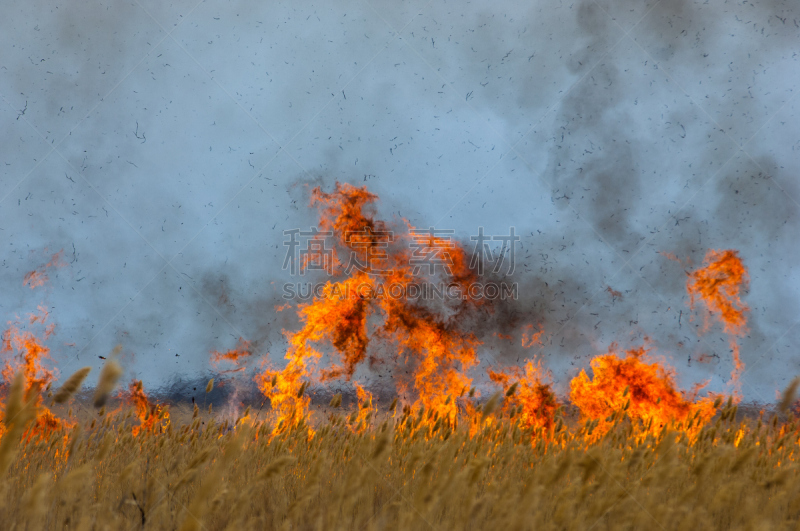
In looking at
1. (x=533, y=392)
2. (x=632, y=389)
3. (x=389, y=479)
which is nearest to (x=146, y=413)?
(x=389, y=479)

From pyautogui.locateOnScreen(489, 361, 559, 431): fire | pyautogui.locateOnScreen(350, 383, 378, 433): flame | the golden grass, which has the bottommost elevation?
the golden grass

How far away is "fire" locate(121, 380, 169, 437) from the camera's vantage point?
17.2ft

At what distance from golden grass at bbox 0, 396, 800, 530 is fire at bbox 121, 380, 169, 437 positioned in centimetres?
13

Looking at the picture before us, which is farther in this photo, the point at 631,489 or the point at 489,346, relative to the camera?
the point at 489,346

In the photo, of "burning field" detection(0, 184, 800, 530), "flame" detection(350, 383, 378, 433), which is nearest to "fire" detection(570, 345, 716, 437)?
"burning field" detection(0, 184, 800, 530)

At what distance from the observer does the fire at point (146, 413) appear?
5.25 m

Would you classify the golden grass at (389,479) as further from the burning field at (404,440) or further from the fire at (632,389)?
the fire at (632,389)

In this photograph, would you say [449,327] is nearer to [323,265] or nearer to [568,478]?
[323,265]

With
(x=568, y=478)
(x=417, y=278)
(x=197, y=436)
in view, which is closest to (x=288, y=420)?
(x=197, y=436)

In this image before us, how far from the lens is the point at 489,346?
833 cm

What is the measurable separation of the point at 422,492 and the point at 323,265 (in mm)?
6800

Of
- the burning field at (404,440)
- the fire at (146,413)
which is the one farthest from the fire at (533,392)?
the fire at (146,413)

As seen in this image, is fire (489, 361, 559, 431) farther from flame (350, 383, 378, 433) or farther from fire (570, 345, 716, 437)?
flame (350, 383, 378, 433)

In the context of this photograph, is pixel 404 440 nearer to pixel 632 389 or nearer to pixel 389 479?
pixel 389 479
